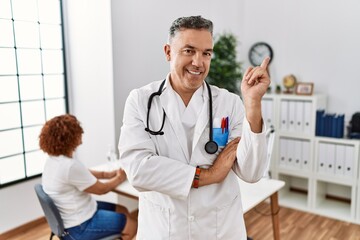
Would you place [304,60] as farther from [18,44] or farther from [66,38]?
[18,44]

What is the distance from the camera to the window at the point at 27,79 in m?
3.27

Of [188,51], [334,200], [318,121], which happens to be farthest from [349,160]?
[188,51]

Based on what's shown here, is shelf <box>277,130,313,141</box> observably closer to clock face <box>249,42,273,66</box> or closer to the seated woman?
clock face <box>249,42,273,66</box>

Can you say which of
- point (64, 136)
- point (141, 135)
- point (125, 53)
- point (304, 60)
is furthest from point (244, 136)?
point (304, 60)

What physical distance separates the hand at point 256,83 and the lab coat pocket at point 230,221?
442mm

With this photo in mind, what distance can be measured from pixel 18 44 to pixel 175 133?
262 centimetres

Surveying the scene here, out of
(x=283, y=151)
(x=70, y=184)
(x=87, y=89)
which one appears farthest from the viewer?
(x=283, y=151)

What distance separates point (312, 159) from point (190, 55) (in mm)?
3073

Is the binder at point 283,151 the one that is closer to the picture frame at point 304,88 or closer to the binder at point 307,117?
the binder at point 307,117

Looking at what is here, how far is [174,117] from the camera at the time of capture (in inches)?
54.0

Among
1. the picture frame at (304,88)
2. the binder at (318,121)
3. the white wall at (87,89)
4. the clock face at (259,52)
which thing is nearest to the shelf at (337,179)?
the binder at (318,121)

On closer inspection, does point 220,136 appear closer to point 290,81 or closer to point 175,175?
point 175,175

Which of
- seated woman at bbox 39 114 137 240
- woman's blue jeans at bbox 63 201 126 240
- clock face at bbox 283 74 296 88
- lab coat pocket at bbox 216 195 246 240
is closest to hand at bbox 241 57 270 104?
lab coat pocket at bbox 216 195 246 240

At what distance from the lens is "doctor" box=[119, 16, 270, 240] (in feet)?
4.28
